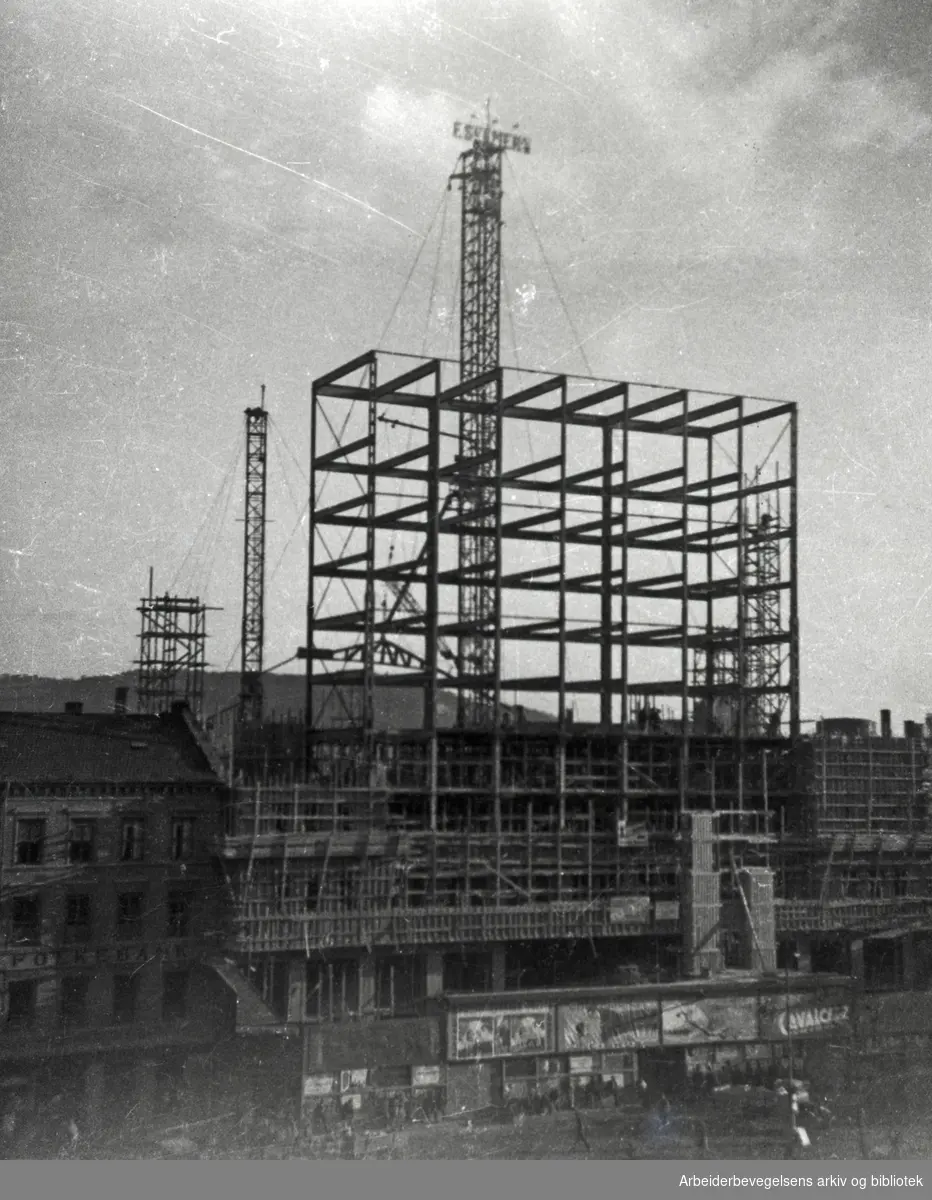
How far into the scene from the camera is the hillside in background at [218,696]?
166ft

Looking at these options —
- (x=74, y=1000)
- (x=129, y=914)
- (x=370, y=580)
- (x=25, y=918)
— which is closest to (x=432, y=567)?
(x=370, y=580)

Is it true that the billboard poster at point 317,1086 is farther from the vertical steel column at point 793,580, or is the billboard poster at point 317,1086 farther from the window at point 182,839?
the vertical steel column at point 793,580

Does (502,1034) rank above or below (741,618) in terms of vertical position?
below

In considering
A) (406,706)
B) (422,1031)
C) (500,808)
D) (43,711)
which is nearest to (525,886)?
(500,808)

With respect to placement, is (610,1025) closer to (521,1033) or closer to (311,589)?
(521,1033)

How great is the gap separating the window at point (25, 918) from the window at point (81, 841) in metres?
1.90

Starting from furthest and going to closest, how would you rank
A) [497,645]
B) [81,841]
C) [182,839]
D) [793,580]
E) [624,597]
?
[793,580], [624,597], [497,645], [182,839], [81,841]

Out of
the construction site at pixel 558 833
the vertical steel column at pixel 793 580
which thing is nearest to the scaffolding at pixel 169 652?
the construction site at pixel 558 833

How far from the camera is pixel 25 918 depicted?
1777 inches

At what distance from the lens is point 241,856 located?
47.5m

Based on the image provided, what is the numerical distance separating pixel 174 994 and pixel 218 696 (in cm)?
2617

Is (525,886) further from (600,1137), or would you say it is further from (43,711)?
(43,711)

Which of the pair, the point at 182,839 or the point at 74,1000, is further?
the point at 182,839

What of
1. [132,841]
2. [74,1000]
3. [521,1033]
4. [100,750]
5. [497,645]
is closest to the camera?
[521,1033]
